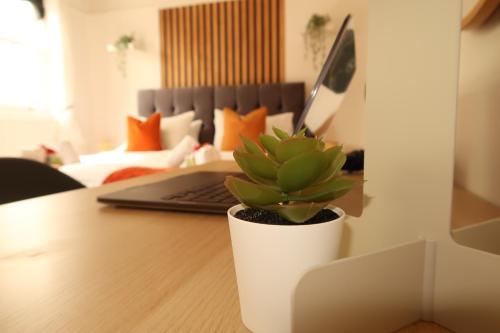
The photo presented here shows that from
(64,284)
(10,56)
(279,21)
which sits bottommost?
(64,284)

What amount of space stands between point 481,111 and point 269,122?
8.46 ft

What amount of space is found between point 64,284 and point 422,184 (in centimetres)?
33

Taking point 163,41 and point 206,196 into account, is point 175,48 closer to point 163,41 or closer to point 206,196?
point 163,41

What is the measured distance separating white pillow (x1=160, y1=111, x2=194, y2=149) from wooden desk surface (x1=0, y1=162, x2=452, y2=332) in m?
2.87

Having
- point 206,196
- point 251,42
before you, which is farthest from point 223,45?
point 206,196

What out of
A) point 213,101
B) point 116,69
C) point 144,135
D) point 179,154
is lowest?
point 179,154

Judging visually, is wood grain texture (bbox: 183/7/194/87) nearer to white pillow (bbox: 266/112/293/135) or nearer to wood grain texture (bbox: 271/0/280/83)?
wood grain texture (bbox: 271/0/280/83)

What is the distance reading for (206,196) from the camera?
0.68 metres

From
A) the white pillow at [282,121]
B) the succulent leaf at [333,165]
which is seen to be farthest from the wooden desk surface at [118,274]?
the white pillow at [282,121]

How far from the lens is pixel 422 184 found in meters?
0.28

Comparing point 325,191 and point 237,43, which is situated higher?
point 237,43

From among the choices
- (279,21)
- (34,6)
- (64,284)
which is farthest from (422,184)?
(34,6)

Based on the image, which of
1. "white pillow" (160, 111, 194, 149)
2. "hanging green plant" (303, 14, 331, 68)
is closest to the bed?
"white pillow" (160, 111, 194, 149)

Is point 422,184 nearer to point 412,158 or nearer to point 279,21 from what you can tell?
point 412,158
